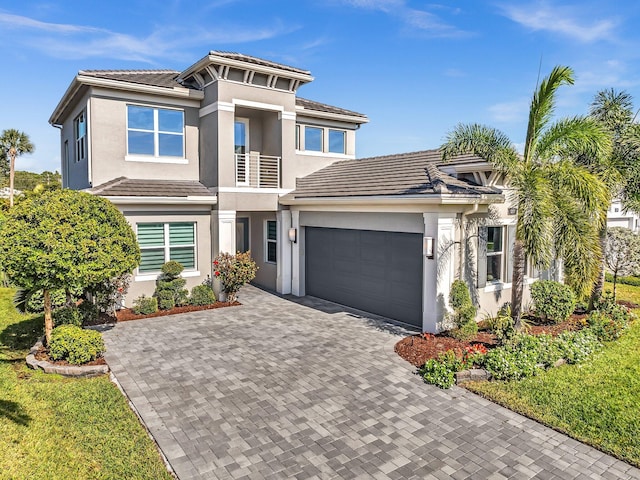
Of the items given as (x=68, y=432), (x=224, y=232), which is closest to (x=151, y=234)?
(x=224, y=232)

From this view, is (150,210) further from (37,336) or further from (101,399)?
(101,399)

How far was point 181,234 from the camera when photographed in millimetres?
14656

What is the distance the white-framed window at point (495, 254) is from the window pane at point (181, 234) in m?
9.90

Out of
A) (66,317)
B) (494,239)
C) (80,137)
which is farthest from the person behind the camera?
(80,137)

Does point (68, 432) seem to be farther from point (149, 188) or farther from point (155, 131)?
point (155, 131)

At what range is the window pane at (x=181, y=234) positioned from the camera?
1446cm

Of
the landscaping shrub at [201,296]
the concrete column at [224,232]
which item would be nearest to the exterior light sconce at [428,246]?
the concrete column at [224,232]

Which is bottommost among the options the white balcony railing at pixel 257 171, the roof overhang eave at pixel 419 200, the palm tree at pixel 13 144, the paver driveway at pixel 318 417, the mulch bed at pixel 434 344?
the paver driveway at pixel 318 417

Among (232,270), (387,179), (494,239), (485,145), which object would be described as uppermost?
(485,145)

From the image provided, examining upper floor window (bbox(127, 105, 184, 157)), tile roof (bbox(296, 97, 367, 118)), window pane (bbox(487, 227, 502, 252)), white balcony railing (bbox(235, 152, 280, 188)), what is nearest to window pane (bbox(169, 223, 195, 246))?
white balcony railing (bbox(235, 152, 280, 188))

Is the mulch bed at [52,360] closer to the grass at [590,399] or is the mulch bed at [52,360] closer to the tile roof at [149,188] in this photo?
the tile roof at [149,188]

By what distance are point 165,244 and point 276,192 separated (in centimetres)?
443

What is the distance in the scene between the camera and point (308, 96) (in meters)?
19.9

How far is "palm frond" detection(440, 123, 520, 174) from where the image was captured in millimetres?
10109
